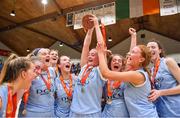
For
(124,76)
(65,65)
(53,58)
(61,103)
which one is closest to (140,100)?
(124,76)

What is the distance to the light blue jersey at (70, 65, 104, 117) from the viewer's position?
2488 mm

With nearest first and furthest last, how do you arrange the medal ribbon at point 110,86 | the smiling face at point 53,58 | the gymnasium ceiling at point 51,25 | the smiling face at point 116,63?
the medal ribbon at point 110,86, the smiling face at point 116,63, the smiling face at point 53,58, the gymnasium ceiling at point 51,25

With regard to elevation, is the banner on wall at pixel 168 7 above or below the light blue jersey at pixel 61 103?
above

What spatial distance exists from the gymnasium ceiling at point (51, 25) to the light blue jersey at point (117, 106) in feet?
19.0

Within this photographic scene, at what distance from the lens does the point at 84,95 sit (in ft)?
8.32

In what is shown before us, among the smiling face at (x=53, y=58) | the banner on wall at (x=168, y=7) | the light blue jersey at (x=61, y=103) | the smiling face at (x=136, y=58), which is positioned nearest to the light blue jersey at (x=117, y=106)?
the smiling face at (x=136, y=58)

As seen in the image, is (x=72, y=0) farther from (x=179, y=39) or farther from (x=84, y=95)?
(x=84, y=95)

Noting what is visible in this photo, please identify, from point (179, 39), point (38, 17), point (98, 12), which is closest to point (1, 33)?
point (38, 17)

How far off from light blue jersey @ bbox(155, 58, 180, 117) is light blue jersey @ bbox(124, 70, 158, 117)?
0.31m

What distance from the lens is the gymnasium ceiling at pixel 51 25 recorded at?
9.55m

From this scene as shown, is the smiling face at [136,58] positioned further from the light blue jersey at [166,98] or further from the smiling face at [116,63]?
the smiling face at [116,63]

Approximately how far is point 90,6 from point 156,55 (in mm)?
5946

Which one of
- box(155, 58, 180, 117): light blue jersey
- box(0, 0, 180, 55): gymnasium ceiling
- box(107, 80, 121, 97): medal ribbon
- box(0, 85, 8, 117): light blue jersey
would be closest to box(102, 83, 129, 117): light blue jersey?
box(107, 80, 121, 97): medal ribbon

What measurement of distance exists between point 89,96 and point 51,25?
30.2 feet
